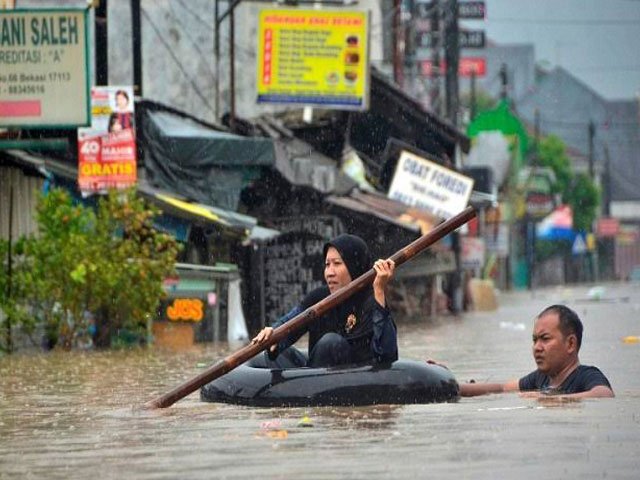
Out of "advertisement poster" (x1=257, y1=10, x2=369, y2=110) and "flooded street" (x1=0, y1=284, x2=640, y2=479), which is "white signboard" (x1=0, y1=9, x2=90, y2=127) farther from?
"flooded street" (x1=0, y1=284, x2=640, y2=479)

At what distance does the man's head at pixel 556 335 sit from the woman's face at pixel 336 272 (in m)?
1.36

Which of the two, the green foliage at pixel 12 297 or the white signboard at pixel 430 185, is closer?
the green foliage at pixel 12 297

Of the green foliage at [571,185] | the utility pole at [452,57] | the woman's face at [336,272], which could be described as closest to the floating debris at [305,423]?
the woman's face at [336,272]

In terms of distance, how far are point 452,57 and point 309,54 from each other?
1356 centimetres

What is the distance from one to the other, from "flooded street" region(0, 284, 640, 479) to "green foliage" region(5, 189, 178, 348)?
6.34m

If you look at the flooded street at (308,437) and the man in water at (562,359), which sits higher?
the man in water at (562,359)

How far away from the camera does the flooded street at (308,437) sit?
796 cm

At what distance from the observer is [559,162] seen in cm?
9294

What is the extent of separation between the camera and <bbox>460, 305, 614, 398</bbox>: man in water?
10.9 metres

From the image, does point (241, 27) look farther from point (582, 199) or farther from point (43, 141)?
point (582, 199)

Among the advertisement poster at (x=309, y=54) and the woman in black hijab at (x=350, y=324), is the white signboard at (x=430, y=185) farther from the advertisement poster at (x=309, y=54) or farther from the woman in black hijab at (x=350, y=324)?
the woman in black hijab at (x=350, y=324)

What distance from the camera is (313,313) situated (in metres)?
11.0

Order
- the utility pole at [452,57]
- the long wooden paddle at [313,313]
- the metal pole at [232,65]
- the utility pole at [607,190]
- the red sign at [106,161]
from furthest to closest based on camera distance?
the utility pole at [607,190] < the utility pole at [452,57] < the metal pole at [232,65] < the red sign at [106,161] < the long wooden paddle at [313,313]

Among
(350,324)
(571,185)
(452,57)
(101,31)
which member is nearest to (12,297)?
(101,31)
